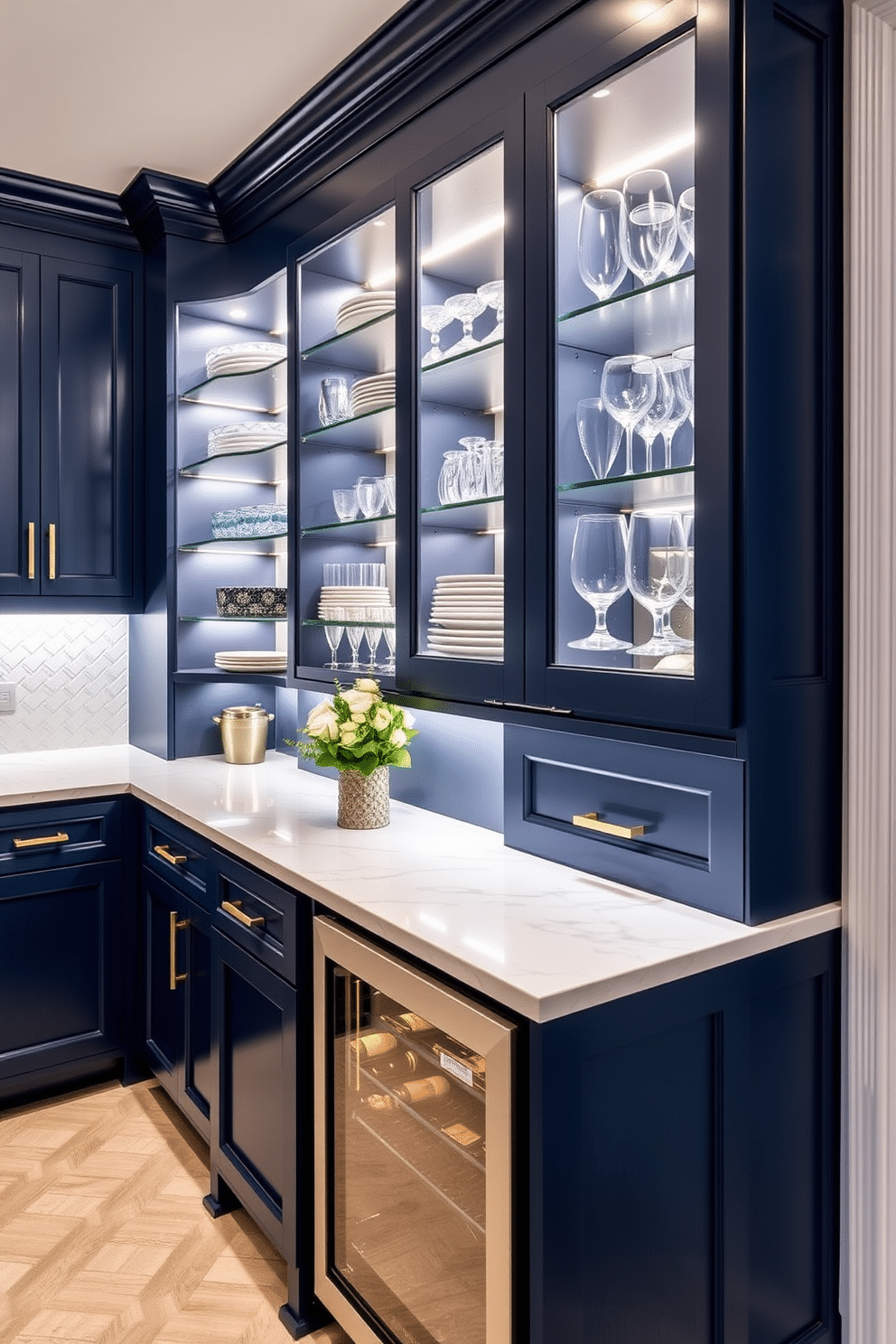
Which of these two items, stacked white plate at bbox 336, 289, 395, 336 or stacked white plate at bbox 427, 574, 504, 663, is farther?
stacked white plate at bbox 336, 289, 395, 336

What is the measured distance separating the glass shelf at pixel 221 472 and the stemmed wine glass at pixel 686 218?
1.67 metres

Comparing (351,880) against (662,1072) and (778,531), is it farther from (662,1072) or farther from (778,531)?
(778,531)

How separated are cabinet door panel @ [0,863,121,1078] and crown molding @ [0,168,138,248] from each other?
2.05m

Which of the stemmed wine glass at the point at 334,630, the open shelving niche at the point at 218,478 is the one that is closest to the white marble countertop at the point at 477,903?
the stemmed wine glass at the point at 334,630

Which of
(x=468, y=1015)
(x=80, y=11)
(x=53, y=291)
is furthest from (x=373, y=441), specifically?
(x=468, y=1015)

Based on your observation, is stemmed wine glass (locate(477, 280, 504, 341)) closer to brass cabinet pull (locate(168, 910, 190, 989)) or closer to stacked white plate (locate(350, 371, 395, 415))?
stacked white plate (locate(350, 371, 395, 415))

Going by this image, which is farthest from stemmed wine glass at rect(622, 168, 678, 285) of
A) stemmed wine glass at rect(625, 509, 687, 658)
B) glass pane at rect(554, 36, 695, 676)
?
stemmed wine glass at rect(625, 509, 687, 658)

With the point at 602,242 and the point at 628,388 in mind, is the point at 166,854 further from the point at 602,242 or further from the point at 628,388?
the point at 602,242

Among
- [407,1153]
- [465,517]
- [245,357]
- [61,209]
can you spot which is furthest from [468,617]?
[61,209]

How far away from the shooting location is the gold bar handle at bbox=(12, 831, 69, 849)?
2678 mm

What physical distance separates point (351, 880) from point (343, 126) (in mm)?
1862

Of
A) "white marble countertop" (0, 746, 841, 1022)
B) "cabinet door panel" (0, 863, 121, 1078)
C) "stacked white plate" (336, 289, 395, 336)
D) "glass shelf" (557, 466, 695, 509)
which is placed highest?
"stacked white plate" (336, 289, 395, 336)

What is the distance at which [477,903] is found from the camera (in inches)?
66.6

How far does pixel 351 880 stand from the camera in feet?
5.97
